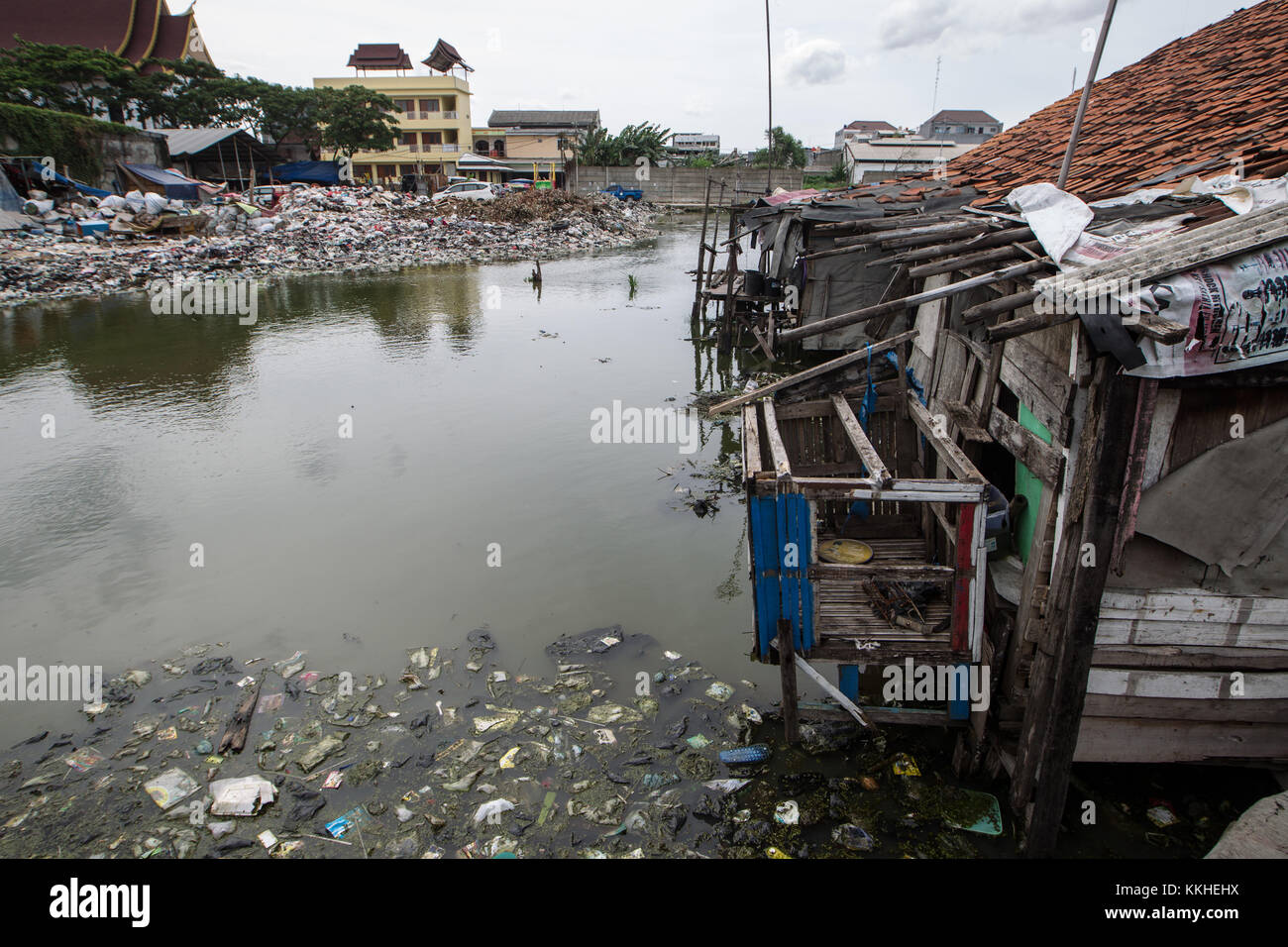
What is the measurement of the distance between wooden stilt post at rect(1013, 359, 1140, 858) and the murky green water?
201 centimetres

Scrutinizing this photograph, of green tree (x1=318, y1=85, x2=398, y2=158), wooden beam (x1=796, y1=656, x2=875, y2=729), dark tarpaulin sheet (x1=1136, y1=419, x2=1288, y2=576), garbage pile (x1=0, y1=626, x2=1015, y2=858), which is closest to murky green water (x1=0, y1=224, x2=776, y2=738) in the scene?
garbage pile (x1=0, y1=626, x2=1015, y2=858)

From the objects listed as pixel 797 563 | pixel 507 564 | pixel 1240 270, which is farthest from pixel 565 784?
pixel 1240 270

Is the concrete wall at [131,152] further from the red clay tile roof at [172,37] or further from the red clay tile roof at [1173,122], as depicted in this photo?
the red clay tile roof at [1173,122]

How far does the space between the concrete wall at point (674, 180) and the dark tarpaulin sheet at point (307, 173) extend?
16.0 metres

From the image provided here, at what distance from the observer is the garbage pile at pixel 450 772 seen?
146 inches

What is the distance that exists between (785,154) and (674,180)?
18.5 metres

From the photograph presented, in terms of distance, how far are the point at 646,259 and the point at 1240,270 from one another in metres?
25.5

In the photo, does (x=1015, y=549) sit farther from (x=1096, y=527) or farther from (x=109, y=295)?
(x=109, y=295)

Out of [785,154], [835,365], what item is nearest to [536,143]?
[785,154]

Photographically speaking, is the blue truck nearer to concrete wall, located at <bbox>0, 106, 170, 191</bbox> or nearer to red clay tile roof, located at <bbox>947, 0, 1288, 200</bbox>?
concrete wall, located at <bbox>0, 106, 170, 191</bbox>

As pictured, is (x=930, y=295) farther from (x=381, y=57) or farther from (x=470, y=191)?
(x=381, y=57)

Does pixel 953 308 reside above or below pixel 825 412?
above

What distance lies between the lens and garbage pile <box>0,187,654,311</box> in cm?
1894
